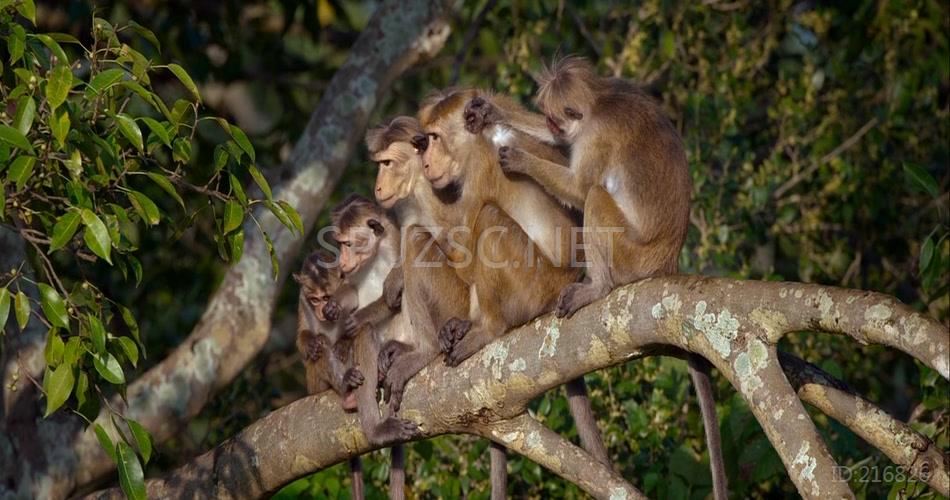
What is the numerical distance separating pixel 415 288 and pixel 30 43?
5.83 feet

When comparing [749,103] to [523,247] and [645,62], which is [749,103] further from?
[523,247]

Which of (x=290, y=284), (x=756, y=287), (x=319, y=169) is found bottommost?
(x=290, y=284)

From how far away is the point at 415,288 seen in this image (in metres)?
4.94

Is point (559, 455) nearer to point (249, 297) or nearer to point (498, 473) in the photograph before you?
point (498, 473)

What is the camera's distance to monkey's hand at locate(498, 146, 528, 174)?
4883 millimetres

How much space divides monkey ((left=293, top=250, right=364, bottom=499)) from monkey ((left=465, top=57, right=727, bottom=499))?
96 cm

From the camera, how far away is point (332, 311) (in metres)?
5.27

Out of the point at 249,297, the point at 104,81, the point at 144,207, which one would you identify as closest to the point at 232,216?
the point at 144,207

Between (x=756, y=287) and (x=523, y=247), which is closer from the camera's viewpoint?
(x=756, y=287)

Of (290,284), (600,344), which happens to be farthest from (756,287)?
(290,284)

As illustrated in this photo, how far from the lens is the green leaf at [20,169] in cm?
329

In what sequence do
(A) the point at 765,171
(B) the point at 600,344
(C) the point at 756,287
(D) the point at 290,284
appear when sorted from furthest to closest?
1. (D) the point at 290,284
2. (A) the point at 765,171
3. (B) the point at 600,344
4. (C) the point at 756,287

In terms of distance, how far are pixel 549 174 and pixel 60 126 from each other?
6.63 ft

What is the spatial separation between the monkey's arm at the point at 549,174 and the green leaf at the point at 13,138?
81.9 inches
